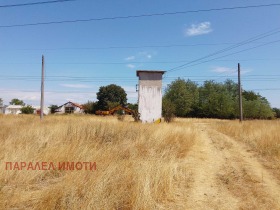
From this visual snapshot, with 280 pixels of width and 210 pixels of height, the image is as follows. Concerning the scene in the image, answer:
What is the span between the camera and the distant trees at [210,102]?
175ft

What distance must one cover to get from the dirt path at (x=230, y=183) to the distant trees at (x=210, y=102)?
42196 millimetres

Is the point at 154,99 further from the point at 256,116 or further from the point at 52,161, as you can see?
the point at 256,116

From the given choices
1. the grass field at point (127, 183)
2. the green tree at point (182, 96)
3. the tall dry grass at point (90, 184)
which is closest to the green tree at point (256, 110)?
the green tree at point (182, 96)

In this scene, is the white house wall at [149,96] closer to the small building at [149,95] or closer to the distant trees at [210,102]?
the small building at [149,95]

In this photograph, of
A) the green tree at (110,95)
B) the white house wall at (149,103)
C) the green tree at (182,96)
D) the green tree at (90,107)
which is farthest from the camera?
the green tree at (110,95)

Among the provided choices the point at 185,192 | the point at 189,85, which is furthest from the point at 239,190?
the point at 189,85

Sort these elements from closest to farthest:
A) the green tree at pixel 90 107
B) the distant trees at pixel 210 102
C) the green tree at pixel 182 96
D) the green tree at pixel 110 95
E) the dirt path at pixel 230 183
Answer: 1. the dirt path at pixel 230 183
2. the distant trees at pixel 210 102
3. the green tree at pixel 182 96
4. the green tree at pixel 90 107
5. the green tree at pixel 110 95

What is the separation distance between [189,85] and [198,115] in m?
9.71

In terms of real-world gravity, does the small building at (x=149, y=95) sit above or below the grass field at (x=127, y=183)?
above

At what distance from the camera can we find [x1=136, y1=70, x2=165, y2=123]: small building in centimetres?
2208

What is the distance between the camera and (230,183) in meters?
5.40

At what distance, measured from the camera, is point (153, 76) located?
2261 cm

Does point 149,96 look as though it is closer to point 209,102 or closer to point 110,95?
point 209,102

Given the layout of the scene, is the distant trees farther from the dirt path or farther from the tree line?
the dirt path
